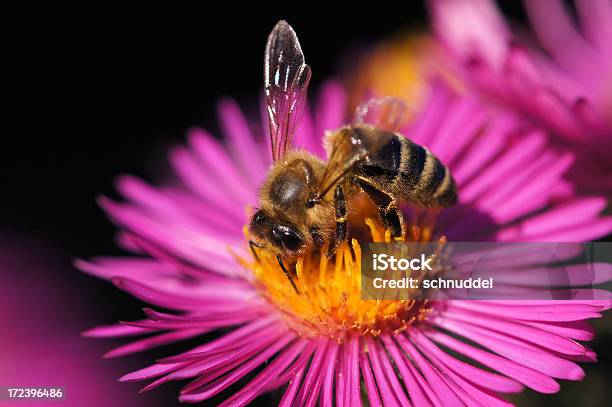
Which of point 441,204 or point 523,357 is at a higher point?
point 441,204

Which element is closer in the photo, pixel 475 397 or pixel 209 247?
pixel 475 397

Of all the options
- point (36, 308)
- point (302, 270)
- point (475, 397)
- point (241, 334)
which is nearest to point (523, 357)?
point (475, 397)

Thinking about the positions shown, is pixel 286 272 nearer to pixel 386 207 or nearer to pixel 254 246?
pixel 254 246

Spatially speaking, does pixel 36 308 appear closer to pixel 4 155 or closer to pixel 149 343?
pixel 4 155

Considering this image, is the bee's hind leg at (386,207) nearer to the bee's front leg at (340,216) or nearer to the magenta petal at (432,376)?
the bee's front leg at (340,216)

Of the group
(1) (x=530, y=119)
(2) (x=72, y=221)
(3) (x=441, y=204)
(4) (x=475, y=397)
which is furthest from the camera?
(2) (x=72, y=221)

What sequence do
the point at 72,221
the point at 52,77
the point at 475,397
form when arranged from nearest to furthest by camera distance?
the point at 475,397
the point at 72,221
the point at 52,77

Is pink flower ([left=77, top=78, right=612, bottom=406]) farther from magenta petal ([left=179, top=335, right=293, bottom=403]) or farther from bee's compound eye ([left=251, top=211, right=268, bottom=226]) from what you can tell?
bee's compound eye ([left=251, top=211, right=268, bottom=226])
